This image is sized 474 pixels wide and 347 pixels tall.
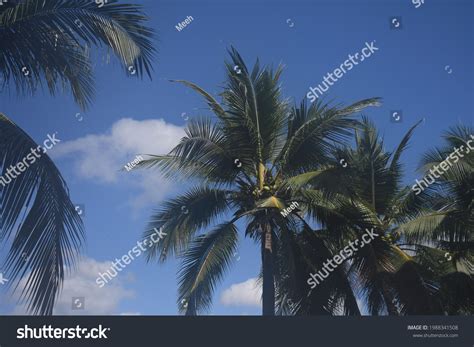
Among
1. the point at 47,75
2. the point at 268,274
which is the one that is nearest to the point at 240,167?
the point at 268,274

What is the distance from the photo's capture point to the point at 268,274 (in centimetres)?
1466

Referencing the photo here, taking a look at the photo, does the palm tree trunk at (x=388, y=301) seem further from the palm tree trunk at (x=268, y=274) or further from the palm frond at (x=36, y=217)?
the palm frond at (x=36, y=217)

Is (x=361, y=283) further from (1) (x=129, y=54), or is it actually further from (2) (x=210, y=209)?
(1) (x=129, y=54)

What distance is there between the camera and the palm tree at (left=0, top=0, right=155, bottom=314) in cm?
750

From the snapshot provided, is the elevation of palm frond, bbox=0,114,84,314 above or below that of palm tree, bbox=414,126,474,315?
below

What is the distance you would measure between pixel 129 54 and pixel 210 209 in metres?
7.16

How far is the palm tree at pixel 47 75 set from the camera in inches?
295

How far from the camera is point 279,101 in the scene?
16.4 metres

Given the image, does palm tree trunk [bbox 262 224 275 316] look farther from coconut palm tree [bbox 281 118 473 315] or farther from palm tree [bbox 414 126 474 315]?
palm tree [bbox 414 126 474 315]

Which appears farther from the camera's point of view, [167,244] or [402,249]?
[402,249]

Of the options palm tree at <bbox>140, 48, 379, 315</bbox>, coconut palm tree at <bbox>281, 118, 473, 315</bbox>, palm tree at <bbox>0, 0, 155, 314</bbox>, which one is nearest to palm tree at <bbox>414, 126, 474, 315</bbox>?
coconut palm tree at <bbox>281, 118, 473, 315</bbox>

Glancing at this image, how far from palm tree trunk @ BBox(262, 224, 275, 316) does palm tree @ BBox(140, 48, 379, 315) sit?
24mm

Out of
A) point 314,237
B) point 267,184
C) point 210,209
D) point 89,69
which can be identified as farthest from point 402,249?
point 89,69

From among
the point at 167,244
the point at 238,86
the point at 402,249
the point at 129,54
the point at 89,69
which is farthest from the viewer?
the point at 402,249
